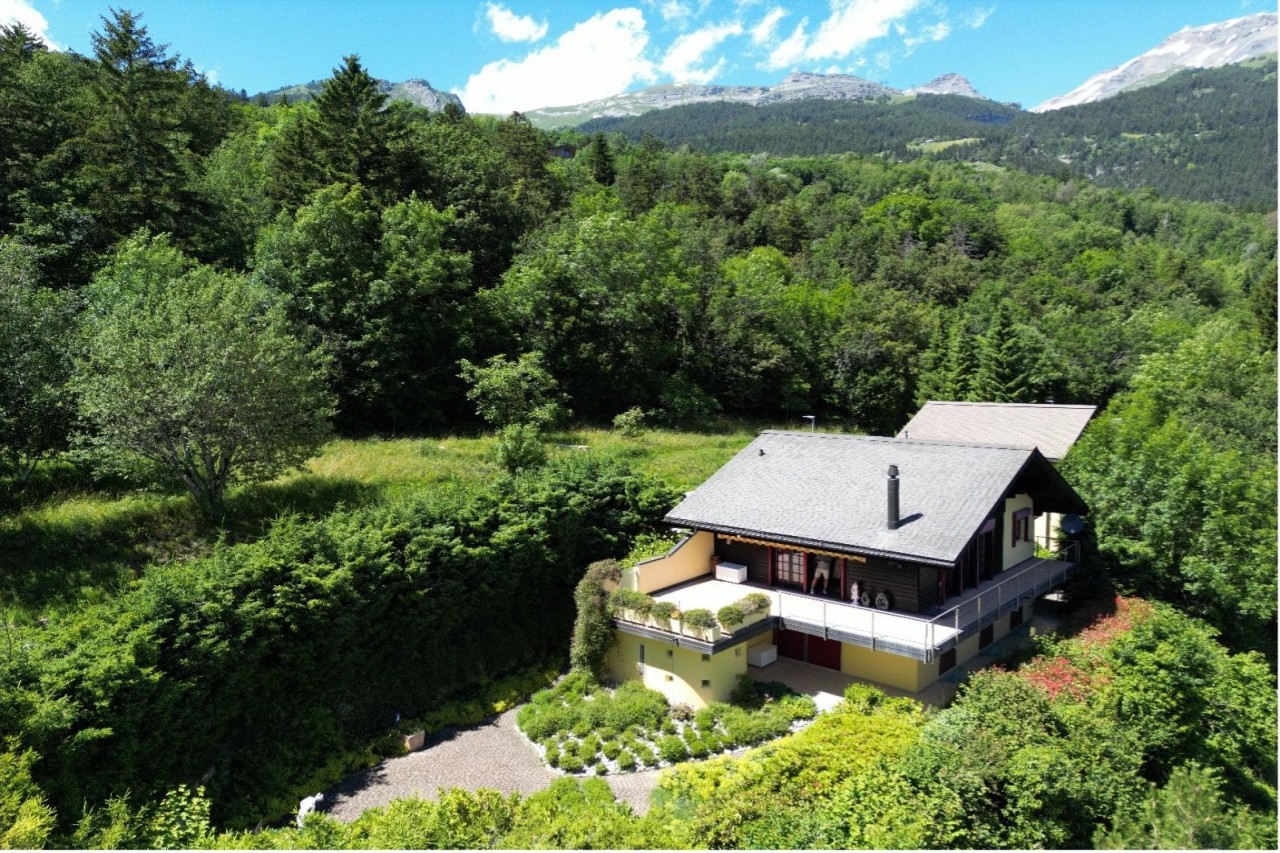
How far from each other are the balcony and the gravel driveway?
3.45 meters

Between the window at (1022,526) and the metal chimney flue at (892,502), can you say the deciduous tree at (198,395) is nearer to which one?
the metal chimney flue at (892,502)

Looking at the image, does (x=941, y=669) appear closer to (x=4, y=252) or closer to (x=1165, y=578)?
(x=1165, y=578)

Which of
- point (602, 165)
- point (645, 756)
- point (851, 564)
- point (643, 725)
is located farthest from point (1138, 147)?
point (645, 756)

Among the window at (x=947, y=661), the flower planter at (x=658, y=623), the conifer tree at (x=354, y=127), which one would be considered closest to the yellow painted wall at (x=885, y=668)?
the window at (x=947, y=661)

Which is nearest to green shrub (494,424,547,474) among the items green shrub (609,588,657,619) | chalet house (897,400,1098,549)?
green shrub (609,588,657,619)

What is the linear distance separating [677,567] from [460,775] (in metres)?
7.48

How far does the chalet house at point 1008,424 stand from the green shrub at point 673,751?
20504 mm

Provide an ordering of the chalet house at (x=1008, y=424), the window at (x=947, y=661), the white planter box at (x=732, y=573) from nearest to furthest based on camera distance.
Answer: the window at (x=947, y=661)
the white planter box at (x=732, y=573)
the chalet house at (x=1008, y=424)

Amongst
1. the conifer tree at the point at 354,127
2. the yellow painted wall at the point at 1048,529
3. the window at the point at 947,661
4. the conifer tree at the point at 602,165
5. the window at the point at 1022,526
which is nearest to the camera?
the window at the point at 947,661

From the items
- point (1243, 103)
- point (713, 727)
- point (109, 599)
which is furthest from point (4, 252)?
point (1243, 103)

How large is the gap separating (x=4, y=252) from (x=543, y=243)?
2487 centimetres

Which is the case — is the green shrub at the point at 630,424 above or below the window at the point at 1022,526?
above

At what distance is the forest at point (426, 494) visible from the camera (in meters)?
11.5

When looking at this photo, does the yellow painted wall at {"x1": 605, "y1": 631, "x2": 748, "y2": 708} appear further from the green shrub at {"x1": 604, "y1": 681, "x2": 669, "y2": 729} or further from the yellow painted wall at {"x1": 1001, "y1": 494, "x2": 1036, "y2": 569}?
the yellow painted wall at {"x1": 1001, "y1": 494, "x2": 1036, "y2": 569}
